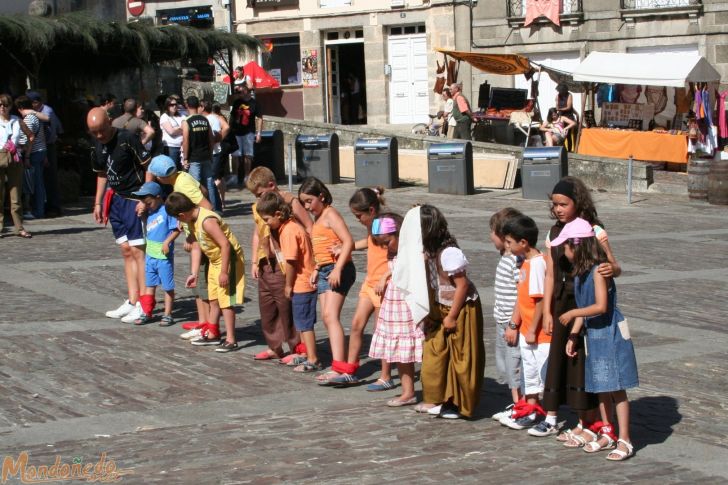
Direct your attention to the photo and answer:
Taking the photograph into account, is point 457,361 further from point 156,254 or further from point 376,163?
point 376,163

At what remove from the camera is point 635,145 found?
26.1 meters

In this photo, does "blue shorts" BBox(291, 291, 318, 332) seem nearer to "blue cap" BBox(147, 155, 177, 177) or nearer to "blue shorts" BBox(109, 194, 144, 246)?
"blue cap" BBox(147, 155, 177, 177)

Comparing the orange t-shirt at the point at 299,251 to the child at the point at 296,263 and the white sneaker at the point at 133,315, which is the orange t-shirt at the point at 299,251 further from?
the white sneaker at the point at 133,315

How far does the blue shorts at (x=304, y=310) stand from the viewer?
28.6 ft

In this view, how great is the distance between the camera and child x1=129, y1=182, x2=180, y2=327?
10.4m

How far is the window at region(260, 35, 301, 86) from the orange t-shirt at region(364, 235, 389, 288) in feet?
94.0

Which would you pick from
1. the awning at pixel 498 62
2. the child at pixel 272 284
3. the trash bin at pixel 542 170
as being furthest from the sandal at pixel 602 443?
the awning at pixel 498 62

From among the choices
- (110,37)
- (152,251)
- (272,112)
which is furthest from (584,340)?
(272,112)

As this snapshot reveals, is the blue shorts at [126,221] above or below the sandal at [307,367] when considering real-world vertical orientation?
above

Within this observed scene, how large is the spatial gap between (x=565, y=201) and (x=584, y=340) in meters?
0.82

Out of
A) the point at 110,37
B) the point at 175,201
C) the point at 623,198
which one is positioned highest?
the point at 110,37

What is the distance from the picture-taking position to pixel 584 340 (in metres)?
6.65

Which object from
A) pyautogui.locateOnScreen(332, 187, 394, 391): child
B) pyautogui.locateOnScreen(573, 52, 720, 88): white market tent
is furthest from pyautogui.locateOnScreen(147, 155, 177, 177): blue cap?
pyautogui.locateOnScreen(573, 52, 720, 88): white market tent

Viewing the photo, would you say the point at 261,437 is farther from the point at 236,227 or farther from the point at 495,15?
the point at 495,15
